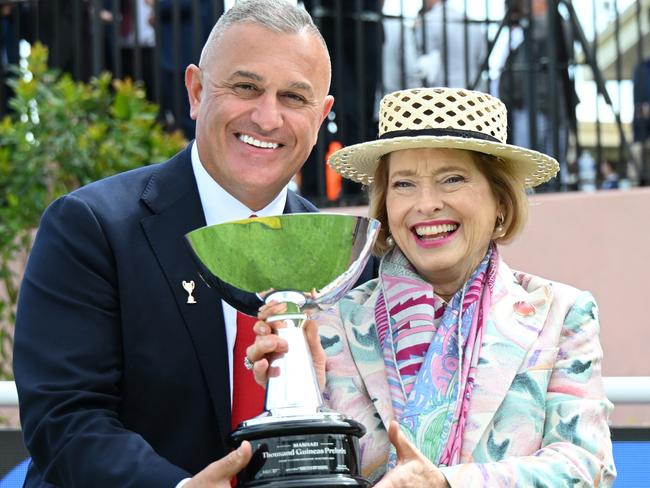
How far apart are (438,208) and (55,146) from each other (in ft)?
10.9

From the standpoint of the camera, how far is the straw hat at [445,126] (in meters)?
3.35

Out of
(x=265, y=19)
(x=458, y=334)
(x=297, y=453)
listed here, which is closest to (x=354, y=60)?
(x=265, y=19)

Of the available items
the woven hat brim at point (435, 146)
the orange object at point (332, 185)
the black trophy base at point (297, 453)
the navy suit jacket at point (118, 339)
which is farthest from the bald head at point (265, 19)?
the orange object at point (332, 185)

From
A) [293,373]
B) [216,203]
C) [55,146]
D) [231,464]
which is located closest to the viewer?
[231,464]

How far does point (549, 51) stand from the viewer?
677 centimetres

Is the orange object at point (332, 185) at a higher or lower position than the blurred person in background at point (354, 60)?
lower

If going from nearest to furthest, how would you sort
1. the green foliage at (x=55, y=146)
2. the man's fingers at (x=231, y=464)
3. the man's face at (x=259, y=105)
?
the man's fingers at (x=231, y=464), the man's face at (x=259, y=105), the green foliage at (x=55, y=146)

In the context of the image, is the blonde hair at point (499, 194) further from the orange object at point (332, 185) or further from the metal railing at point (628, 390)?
the orange object at point (332, 185)

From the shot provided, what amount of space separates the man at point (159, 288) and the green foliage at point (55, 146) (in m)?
2.52

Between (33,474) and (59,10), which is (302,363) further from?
(59,10)

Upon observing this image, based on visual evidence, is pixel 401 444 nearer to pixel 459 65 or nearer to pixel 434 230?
pixel 434 230

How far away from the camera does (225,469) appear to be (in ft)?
9.67

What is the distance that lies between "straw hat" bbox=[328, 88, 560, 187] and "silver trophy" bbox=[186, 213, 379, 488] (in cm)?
32

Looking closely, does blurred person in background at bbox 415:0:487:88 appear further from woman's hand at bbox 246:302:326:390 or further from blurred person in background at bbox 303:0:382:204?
woman's hand at bbox 246:302:326:390
